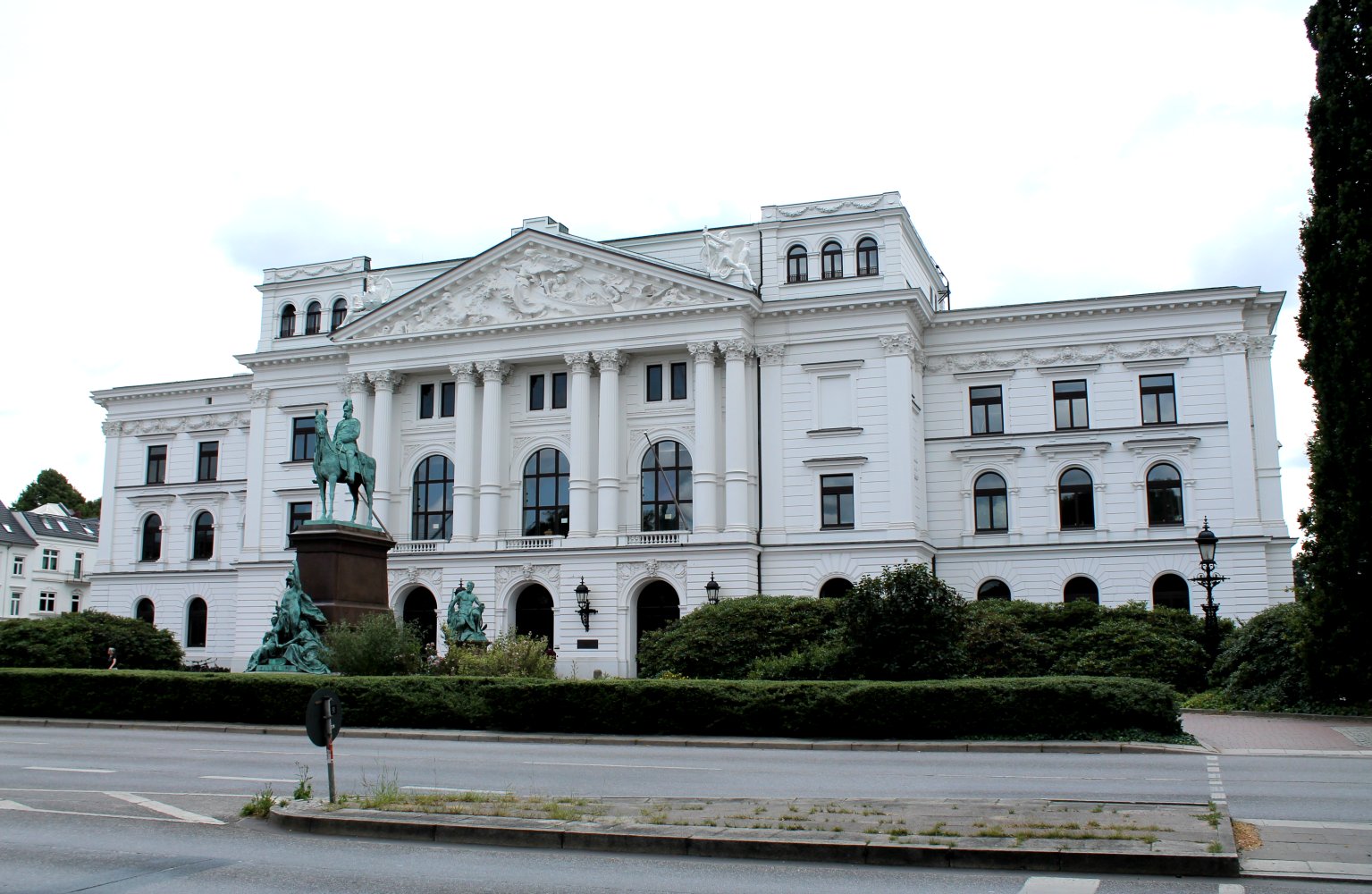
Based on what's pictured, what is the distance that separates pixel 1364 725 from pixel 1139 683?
623 cm

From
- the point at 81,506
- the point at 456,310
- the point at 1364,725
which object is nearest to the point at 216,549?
the point at 456,310

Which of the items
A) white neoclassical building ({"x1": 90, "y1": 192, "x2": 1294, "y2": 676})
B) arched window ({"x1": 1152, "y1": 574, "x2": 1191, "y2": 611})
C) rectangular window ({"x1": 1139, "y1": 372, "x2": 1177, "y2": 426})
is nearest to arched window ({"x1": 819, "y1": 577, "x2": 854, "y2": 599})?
white neoclassical building ({"x1": 90, "y1": 192, "x2": 1294, "y2": 676})

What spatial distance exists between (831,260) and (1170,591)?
62.2ft

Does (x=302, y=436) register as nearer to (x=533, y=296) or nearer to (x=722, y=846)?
(x=533, y=296)

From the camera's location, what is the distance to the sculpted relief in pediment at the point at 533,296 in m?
52.8

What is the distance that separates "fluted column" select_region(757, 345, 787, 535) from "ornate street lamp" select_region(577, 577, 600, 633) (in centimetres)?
763

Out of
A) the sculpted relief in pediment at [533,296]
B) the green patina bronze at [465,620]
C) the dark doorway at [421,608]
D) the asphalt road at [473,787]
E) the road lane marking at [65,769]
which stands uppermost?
the sculpted relief in pediment at [533,296]

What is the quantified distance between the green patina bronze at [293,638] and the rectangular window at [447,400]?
2313 centimetres

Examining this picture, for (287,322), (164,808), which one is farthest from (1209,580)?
(287,322)

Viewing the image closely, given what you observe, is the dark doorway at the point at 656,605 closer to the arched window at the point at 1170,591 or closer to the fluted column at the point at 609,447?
the fluted column at the point at 609,447

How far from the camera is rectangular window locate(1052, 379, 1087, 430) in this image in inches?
2000

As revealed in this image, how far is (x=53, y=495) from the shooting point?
4555 inches

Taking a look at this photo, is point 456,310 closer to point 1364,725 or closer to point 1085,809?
point 1364,725

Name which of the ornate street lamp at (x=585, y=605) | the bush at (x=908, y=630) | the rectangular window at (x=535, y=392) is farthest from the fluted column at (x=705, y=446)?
the bush at (x=908, y=630)
